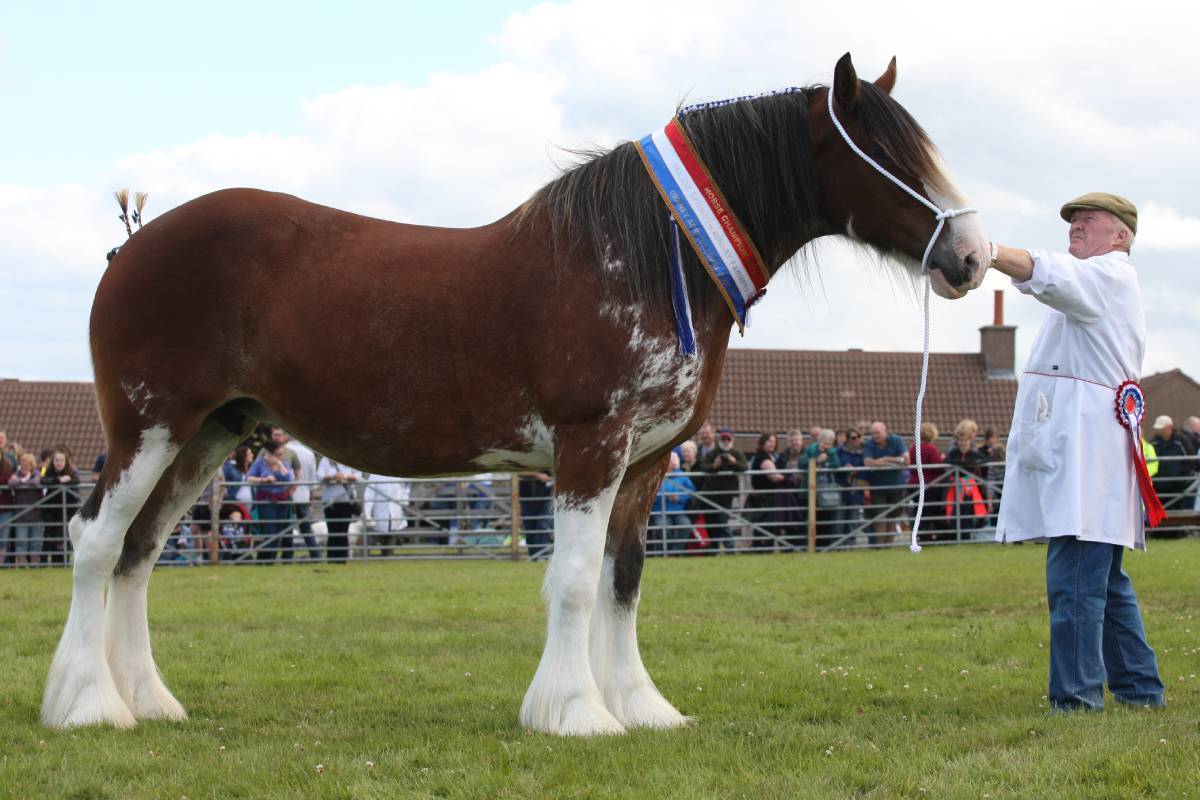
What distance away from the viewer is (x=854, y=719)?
5.52 meters

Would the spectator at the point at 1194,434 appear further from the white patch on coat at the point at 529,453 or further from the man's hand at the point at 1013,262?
the white patch on coat at the point at 529,453

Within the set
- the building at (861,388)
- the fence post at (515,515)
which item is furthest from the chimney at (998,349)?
the fence post at (515,515)

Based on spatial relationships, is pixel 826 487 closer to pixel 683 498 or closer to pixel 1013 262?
pixel 683 498

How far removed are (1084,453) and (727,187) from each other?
1974mm

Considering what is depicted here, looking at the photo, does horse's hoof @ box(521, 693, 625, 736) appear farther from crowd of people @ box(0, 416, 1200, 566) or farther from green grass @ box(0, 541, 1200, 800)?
crowd of people @ box(0, 416, 1200, 566)

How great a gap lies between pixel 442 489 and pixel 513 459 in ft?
46.8

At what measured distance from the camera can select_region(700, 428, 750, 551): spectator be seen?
58.5ft

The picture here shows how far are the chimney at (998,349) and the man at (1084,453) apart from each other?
42.4 m

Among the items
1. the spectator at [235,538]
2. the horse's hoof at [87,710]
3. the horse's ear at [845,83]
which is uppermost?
the horse's ear at [845,83]

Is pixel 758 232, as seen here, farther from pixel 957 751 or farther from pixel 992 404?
pixel 992 404

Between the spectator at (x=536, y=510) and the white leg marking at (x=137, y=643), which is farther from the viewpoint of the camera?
the spectator at (x=536, y=510)

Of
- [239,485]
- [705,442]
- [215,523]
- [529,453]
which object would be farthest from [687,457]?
[529,453]

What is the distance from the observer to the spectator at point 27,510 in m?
17.7

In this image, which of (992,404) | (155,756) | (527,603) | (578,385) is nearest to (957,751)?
(578,385)
